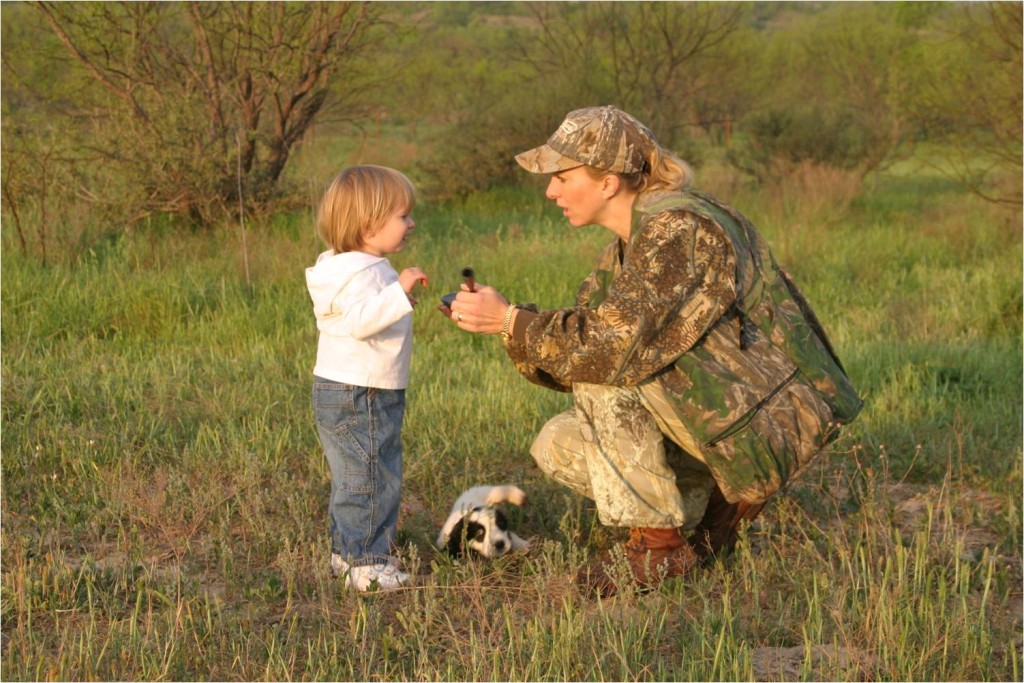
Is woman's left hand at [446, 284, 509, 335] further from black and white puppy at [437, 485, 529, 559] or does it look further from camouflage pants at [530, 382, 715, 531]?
black and white puppy at [437, 485, 529, 559]

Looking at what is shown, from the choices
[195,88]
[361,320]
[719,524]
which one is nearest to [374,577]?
[361,320]

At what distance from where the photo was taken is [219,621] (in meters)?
3.24

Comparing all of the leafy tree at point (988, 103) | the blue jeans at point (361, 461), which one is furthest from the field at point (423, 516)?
the leafy tree at point (988, 103)

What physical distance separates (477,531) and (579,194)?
114 centimetres

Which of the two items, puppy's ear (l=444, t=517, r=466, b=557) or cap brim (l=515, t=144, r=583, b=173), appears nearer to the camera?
cap brim (l=515, t=144, r=583, b=173)

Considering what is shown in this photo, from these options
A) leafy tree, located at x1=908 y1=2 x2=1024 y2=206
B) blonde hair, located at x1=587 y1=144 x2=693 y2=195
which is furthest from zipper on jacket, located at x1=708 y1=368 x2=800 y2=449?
leafy tree, located at x1=908 y1=2 x2=1024 y2=206

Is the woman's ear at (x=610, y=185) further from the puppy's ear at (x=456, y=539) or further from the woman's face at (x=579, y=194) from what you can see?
the puppy's ear at (x=456, y=539)

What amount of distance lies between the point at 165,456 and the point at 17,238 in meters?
4.17

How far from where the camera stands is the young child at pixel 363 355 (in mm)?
3441

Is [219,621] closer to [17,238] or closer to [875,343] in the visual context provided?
[875,343]

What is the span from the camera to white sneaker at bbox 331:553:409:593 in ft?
11.6

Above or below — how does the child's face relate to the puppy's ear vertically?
above

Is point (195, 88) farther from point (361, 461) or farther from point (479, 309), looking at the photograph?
point (479, 309)

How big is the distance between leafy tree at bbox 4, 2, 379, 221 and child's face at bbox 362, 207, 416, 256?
6.16 metres
